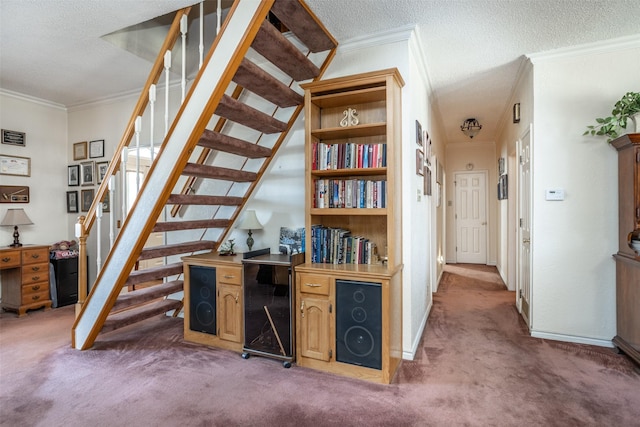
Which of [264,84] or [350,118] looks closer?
[264,84]

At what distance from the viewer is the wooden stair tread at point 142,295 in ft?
9.61

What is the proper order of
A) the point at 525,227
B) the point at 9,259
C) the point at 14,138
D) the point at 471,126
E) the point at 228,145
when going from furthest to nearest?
the point at 471,126, the point at 14,138, the point at 9,259, the point at 525,227, the point at 228,145

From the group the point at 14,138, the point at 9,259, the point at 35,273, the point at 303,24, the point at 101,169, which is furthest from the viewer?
the point at 101,169

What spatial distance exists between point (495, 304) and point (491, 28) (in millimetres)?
3093

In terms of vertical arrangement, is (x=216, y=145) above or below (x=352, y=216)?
above

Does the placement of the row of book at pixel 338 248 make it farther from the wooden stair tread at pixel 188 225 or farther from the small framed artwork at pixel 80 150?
the small framed artwork at pixel 80 150

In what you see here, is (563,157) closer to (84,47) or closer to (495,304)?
(495,304)

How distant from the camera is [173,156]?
2361 mm

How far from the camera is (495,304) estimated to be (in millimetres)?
4184

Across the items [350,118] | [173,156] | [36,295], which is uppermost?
[350,118]

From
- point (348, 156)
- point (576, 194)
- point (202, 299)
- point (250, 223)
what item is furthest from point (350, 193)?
point (576, 194)

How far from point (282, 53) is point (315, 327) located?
2.00 meters

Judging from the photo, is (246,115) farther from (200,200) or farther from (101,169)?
(101,169)

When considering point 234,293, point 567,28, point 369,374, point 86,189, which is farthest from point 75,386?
point 567,28
